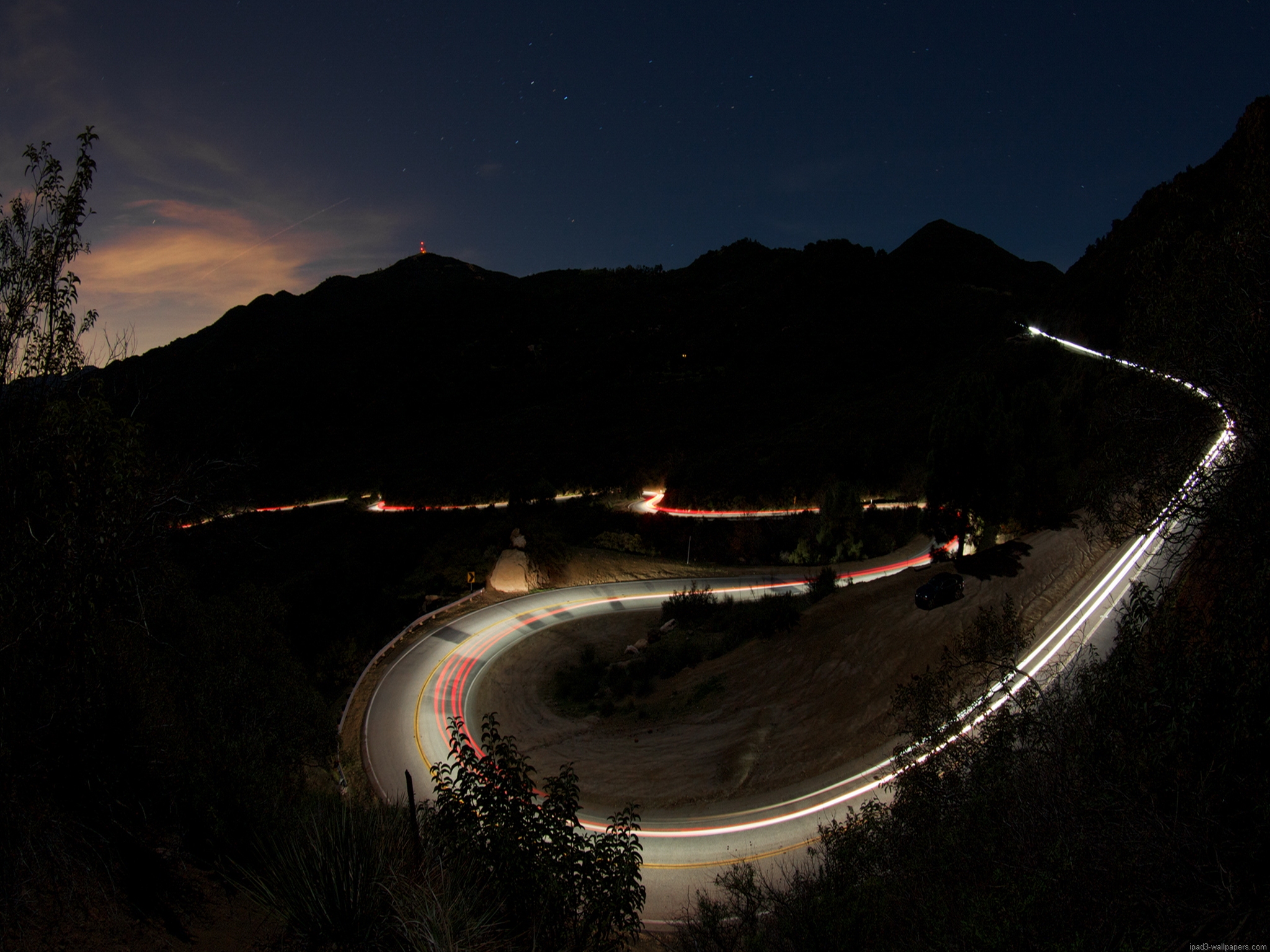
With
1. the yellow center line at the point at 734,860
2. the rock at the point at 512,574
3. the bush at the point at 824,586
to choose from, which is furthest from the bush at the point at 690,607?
the yellow center line at the point at 734,860

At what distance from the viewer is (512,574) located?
3459 cm

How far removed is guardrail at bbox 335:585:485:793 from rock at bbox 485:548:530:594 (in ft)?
3.00

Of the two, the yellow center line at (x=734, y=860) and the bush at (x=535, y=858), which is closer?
the bush at (x=535, y=858)

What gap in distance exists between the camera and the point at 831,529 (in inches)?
1481

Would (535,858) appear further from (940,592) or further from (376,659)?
(376,659)

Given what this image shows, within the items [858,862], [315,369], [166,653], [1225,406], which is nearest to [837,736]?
[858,862]

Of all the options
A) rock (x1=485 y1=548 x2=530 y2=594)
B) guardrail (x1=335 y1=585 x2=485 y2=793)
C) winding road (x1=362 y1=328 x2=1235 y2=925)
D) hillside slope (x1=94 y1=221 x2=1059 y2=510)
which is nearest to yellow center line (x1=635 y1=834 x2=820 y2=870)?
winding road (x1=362 y1=328 x2=1235 y2=925)

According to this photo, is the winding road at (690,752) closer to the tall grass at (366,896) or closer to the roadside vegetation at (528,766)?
the roadside vegetation at (528,766)

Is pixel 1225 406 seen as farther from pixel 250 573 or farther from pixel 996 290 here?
pixel 996 290

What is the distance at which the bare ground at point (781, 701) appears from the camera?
55.1 feet

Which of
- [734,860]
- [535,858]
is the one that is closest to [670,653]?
[734,860]

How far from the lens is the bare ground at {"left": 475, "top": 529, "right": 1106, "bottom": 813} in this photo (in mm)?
16806

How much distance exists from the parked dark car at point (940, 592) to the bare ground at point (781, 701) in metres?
0.31

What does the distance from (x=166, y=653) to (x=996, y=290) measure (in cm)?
12970
